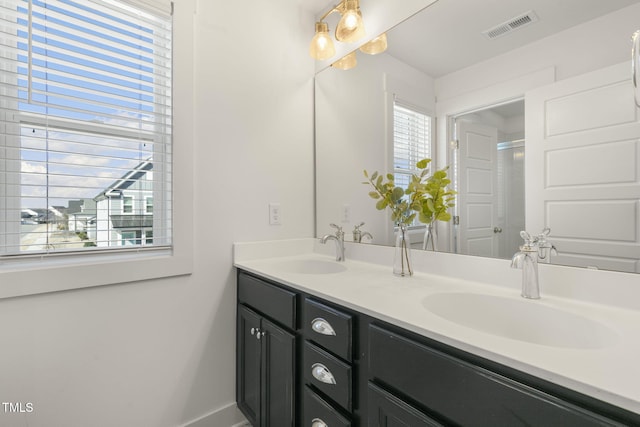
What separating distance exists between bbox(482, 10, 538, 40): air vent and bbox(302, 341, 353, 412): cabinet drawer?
132 centimetres

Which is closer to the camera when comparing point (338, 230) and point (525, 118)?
point (525, 118)

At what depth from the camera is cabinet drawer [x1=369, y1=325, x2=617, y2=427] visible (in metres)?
0.54

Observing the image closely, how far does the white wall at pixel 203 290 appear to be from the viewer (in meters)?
1.18

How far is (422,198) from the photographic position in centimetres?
129

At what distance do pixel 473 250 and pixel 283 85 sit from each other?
142cm

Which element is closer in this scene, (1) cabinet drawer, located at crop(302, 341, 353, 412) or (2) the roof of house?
(1) cabinet drawer, located at crop(302, 341, 353, 412)

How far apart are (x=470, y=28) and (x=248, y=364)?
1819 mm

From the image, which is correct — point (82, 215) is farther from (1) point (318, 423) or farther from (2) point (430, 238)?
(2) point (430, 238)

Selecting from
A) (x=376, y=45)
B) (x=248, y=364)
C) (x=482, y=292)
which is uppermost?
(x=376, y=45)

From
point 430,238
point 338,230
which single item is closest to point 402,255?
point 430,238

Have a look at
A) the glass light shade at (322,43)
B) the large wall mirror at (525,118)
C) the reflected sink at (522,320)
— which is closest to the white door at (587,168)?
the large wall mirror at (525,118)

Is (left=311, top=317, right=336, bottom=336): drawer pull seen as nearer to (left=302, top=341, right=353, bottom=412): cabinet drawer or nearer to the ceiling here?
(left=302, top=341, right=353, bottom=412): cabinet drawer

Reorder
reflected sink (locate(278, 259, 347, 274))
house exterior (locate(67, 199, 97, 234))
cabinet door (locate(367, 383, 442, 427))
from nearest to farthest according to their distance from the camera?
cabinet door (locate(367, 383, 442, 427))
house exterior (locate(67, 199, 97, 234))
reflected sink (locate(278, 259, 347, 274))

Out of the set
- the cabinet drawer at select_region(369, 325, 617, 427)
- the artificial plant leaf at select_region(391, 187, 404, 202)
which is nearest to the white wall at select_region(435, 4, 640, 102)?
the artificial plant leaf at select_region(391, 187, 404, 202)
